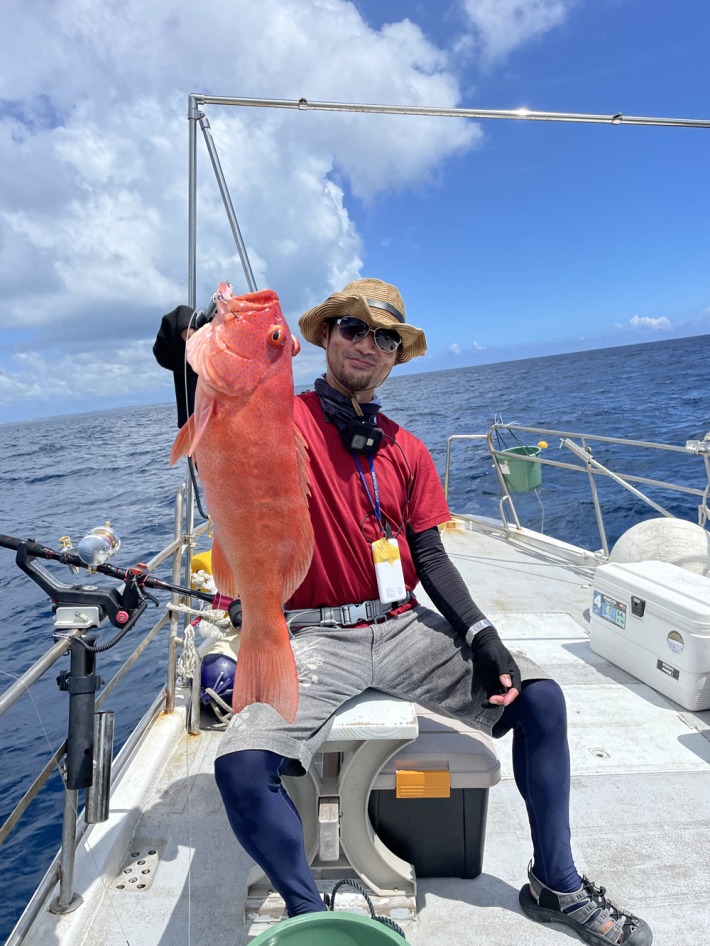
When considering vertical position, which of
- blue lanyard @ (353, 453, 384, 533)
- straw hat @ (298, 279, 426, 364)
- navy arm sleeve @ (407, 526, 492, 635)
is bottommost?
navy arm sleeve @ (407, 526, 492, 635)

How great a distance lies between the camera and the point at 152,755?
3.04 m

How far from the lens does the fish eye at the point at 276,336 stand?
179 centimetres

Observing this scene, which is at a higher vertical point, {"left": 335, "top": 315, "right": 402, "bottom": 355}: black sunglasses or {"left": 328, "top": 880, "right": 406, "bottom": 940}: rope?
{"left": 335, "top": 315, "right": 402, "bottom": 355}: black sunglasses

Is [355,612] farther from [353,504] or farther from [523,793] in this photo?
[523,793]

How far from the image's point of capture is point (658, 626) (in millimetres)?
3631

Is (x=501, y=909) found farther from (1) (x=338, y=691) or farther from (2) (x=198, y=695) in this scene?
(2) (x=198, y=695)

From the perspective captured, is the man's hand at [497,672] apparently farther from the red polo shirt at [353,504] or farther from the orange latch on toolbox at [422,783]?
the red polo shirt at [353,504]

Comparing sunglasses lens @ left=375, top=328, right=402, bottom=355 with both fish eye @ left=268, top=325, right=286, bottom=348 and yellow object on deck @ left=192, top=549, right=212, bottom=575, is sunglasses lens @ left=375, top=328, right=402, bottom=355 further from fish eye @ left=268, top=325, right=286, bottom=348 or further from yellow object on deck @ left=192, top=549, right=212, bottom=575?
yellow object on deck @ left=192, top=549, right=212, bottom=575

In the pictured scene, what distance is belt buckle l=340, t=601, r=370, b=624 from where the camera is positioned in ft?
7.63

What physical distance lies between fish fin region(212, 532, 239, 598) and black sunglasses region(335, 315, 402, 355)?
1110 millimetres

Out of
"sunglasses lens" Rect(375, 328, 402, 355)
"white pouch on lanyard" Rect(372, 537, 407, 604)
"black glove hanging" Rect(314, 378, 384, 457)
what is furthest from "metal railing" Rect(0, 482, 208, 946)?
"sunglasses lens" Rect(375, 328, 402, 355)

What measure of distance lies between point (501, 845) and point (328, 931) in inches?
51.8

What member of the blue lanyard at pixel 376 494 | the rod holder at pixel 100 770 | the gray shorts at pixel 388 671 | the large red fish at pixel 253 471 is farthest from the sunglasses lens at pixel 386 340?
the rod holder at pixel 100 770

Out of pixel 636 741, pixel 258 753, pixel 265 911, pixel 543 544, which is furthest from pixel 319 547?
pixel 543 544
